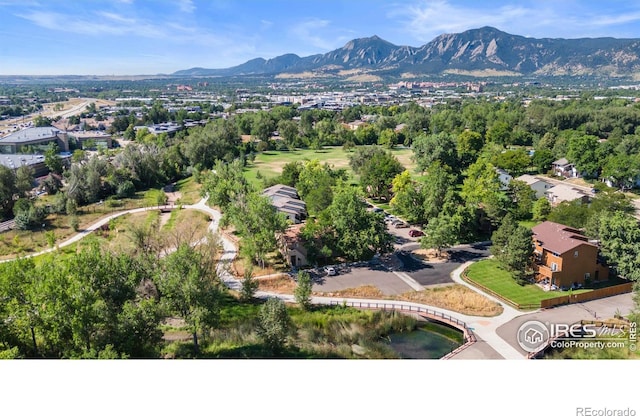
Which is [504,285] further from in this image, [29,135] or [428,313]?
[29,135]

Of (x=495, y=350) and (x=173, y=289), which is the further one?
(x=495, y=350)

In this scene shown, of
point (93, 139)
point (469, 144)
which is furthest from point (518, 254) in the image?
point (93, 139)

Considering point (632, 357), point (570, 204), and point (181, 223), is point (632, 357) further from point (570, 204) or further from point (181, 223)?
point (181, 223)

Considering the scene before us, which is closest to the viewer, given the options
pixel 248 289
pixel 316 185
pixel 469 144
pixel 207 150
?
pixel 248 289

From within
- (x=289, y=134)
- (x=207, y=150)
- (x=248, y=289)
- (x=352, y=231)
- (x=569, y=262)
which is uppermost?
(x=289, y=134)

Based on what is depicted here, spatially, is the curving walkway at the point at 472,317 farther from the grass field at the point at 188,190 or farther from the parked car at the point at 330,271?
the grass field at the point at 188,190

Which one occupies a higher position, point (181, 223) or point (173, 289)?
point (173, 289)

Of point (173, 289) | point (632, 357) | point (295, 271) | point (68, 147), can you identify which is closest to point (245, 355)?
point (173, 289)
